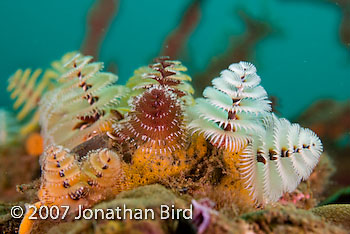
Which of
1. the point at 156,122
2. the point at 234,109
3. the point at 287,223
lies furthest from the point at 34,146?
the point at 287,223

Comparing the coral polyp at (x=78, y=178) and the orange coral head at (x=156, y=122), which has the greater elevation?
the orange coral head at (x=156, y=122)

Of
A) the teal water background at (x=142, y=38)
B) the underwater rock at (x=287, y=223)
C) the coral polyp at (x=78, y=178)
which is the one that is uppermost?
the teal water background at (x=142, y=38)

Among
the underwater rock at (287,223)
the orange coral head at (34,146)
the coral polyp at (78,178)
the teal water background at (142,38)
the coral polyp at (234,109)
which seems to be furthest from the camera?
the teal water background at (142,38)

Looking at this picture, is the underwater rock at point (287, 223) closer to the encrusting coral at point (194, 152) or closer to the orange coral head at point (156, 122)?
the encrusting coral at point (194, 152)

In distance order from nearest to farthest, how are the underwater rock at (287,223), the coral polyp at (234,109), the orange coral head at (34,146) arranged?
the underwater rock at (287,223), the coral polyp at (234,109), the orange coral head at (34,146)

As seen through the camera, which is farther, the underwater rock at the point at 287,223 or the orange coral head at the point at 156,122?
the orange coral head at the point at 156,122

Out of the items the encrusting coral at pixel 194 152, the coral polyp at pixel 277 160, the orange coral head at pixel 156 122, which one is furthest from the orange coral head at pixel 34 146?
the coral polyp at pixel 277 160
